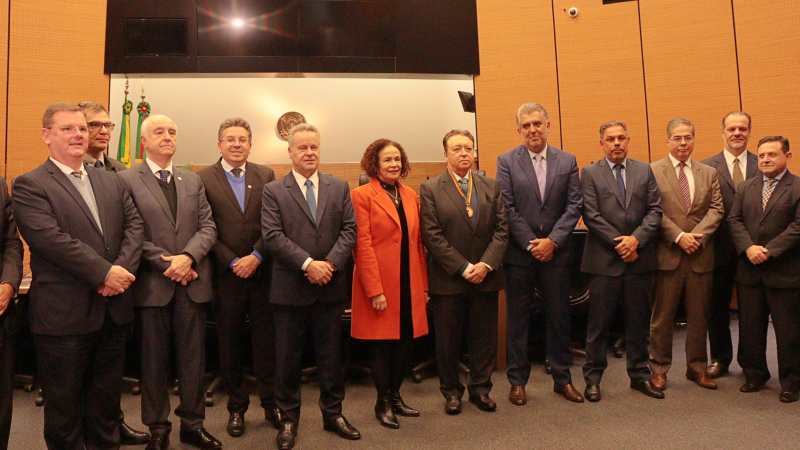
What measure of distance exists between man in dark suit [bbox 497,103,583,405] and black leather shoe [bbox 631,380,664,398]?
43 cm

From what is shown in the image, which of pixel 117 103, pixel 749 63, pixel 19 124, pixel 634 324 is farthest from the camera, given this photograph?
pixel 117 103

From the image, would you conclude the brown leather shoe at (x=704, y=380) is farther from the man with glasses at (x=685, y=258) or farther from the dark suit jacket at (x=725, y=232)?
the dark suit jacket at (x=725, y=232)

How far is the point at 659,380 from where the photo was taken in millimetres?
3217

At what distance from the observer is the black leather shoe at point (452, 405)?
2900 mm

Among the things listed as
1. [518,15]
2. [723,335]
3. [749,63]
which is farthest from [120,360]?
[749,63]

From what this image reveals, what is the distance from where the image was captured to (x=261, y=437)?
264cm

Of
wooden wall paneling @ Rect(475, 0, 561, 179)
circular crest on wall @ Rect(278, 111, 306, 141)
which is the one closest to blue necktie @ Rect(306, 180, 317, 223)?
wooden wall paneling @ Rect(475, 0, 561, 179)

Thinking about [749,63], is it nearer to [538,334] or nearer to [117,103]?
[538,334]

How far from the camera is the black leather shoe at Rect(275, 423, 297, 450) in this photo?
8.11 ft

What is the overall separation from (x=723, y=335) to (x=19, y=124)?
20.3 ft

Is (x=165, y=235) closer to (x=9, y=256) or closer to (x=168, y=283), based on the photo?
(x=168, y=283)

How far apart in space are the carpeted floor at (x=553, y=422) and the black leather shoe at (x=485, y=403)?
0.14 feet

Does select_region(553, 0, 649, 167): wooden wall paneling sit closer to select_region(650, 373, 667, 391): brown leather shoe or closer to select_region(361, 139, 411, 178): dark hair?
select_region(650, 373, 667, 391): brown leather shoe

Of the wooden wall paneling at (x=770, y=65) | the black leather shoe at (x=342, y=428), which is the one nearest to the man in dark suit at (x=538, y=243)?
the black leather shoe at (x=342, y=428)
